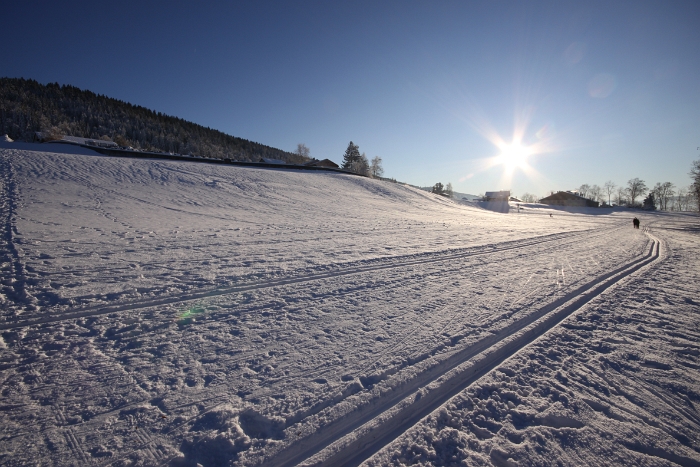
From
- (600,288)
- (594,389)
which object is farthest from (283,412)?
(600,288)

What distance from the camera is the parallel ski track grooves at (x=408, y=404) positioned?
2133mm

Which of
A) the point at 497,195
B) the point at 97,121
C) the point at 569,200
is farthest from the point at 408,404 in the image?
the point at 97,121

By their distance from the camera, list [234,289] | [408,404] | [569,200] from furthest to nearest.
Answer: [569,200] < [234,289] < [408,404]

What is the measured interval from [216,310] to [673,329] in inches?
271

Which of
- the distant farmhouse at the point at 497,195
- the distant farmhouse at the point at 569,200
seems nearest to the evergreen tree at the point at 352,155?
the distant farmhouse at the point at 497,195

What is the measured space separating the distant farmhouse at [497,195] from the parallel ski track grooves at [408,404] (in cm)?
6780

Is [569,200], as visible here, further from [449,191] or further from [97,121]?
[97,121]

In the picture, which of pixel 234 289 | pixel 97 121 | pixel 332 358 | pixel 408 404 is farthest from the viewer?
pixel 97 121

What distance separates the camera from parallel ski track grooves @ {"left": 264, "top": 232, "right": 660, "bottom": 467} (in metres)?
2.13

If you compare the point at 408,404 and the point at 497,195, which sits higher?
the point at 497,195

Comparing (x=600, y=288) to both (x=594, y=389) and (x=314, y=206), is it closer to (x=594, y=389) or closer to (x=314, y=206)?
(x=594, y=389)

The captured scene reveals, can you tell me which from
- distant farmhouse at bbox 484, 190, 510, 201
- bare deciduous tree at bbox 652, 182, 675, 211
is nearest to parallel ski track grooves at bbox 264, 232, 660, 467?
distant farmhouse at bbox 484, 190, 510, 201

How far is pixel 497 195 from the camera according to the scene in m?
64.9

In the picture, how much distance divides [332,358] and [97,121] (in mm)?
105548
